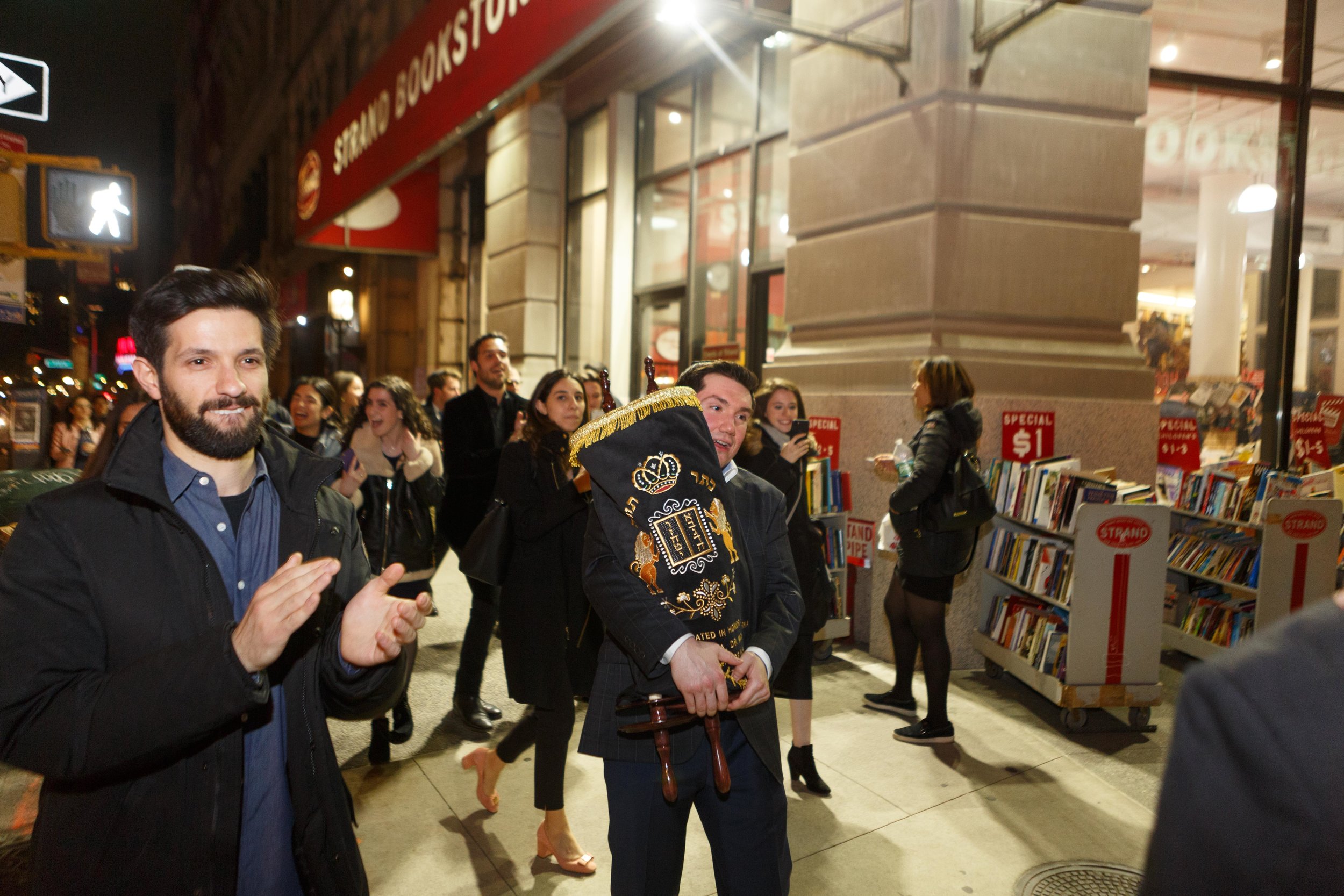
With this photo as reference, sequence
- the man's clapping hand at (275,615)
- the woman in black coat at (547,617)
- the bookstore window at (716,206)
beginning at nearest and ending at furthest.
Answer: the man's clapping hand at (275,615)
the woman in black coat at (547,617)
the bookstore window at (716,206)

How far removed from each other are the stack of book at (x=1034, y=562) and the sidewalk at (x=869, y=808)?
0.76m

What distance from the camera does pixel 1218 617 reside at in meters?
5.99

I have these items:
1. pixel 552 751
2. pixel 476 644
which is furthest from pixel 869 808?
pixel 476 644

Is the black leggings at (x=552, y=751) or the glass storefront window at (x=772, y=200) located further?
the glass storefront window at (x=772, y=200)

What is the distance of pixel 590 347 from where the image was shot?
11438 millimetres

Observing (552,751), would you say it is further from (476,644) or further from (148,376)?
(148,376)

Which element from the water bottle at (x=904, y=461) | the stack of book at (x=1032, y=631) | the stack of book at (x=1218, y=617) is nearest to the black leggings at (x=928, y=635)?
the water bottle at (x=904, y=461)

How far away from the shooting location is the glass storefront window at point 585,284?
1123 centimetres

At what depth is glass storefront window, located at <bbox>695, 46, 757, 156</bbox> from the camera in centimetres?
890

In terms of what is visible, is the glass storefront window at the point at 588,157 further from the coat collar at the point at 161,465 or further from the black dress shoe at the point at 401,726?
the coat collar at the point at 161,465

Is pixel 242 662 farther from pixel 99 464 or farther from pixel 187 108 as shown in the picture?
pixel 187 108

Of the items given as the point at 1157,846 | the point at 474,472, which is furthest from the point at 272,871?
the point at 474,472

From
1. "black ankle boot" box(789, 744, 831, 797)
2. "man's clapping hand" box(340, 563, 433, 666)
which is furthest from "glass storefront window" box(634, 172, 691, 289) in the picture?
"man's clapping hand" box(340, 563, 433, 666)

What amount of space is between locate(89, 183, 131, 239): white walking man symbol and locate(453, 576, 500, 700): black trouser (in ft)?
29.9
